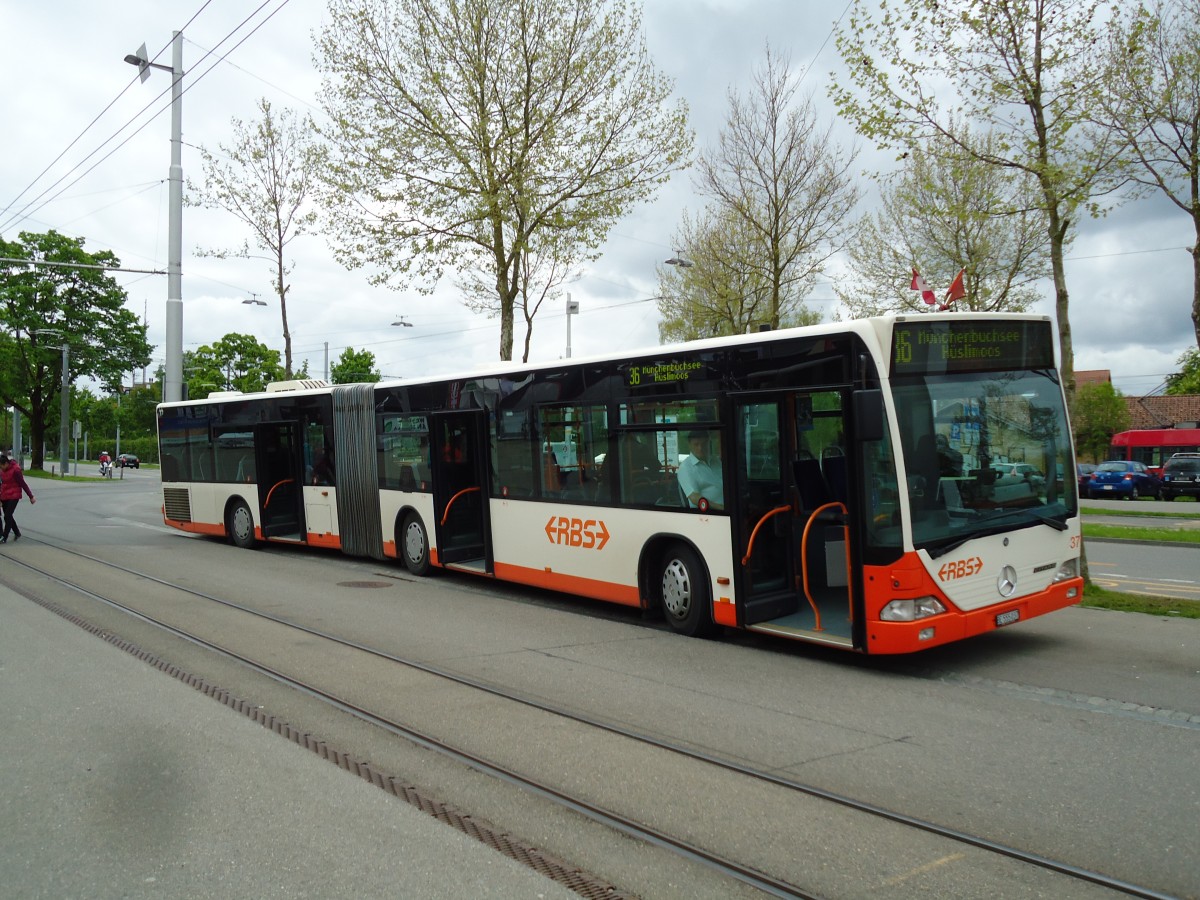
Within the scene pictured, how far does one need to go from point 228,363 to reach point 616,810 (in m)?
68.6

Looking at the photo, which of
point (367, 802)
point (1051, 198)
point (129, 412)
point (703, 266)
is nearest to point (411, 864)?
point (367, 802)

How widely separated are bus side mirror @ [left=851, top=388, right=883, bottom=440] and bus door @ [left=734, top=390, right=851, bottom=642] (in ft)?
3.97

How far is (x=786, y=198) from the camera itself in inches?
848

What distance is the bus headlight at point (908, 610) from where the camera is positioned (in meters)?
7.02

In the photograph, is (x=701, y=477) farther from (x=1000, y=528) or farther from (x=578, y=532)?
(x=1000, y=528)

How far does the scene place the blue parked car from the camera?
37.1m

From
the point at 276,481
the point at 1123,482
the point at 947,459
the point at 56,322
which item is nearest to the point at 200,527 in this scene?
the point at 276,481

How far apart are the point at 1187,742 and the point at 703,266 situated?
75.8 feet

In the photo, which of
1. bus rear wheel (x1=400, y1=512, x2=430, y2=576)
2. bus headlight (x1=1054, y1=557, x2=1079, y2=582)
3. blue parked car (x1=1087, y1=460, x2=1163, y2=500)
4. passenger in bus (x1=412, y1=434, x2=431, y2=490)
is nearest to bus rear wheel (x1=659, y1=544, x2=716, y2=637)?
bus headlight (x1=1054, y1=557, x2=1079, y2=582)

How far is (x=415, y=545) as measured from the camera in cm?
1372

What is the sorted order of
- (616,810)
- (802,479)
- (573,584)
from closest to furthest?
(616,810) < (802,479) < (573,584)

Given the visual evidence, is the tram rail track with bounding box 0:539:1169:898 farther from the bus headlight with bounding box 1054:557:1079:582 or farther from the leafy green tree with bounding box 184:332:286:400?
the leafy green tree with bounding box 184:332:286:400

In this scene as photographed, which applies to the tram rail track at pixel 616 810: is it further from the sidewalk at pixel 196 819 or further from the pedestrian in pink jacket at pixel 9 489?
the pedestrian in pink jacket at pixel 9 489

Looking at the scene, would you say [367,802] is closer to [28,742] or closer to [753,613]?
[28,742]
